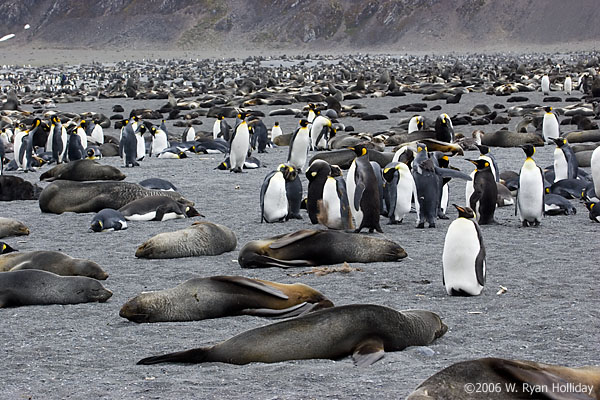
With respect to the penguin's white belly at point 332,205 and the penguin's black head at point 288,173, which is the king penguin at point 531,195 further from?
the penguin's black head at point 288,173

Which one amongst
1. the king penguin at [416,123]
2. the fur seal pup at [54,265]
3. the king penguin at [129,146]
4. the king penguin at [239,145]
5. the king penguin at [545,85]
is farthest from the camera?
the king penguin at [545,85]

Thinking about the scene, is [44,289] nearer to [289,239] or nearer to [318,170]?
[289,239]

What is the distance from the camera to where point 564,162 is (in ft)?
32.4

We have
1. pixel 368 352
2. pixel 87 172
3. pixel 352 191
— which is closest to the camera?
pixel 368 352

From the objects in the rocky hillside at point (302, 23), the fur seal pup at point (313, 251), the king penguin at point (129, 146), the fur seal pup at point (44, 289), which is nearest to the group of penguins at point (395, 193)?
the fur seal pup at point (313, 251)

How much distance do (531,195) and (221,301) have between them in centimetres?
408

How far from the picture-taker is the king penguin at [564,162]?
980 centimetres

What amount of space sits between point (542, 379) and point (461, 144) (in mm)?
11708

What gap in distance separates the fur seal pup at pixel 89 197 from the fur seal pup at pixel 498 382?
626cm

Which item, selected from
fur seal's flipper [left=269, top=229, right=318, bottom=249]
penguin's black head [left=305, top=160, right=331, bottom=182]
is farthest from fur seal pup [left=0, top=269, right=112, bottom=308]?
penguin's black head [left=305, top=160, right=331, bottom=182]

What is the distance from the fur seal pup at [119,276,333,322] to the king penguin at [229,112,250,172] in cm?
716

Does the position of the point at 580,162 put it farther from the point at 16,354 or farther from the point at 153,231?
the point at 16,354

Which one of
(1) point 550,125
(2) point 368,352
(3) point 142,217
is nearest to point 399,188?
(3) point 142,217

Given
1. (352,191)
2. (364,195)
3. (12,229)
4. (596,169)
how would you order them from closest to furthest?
(364,195)
(12,229)
(352,191)
(596,169)
